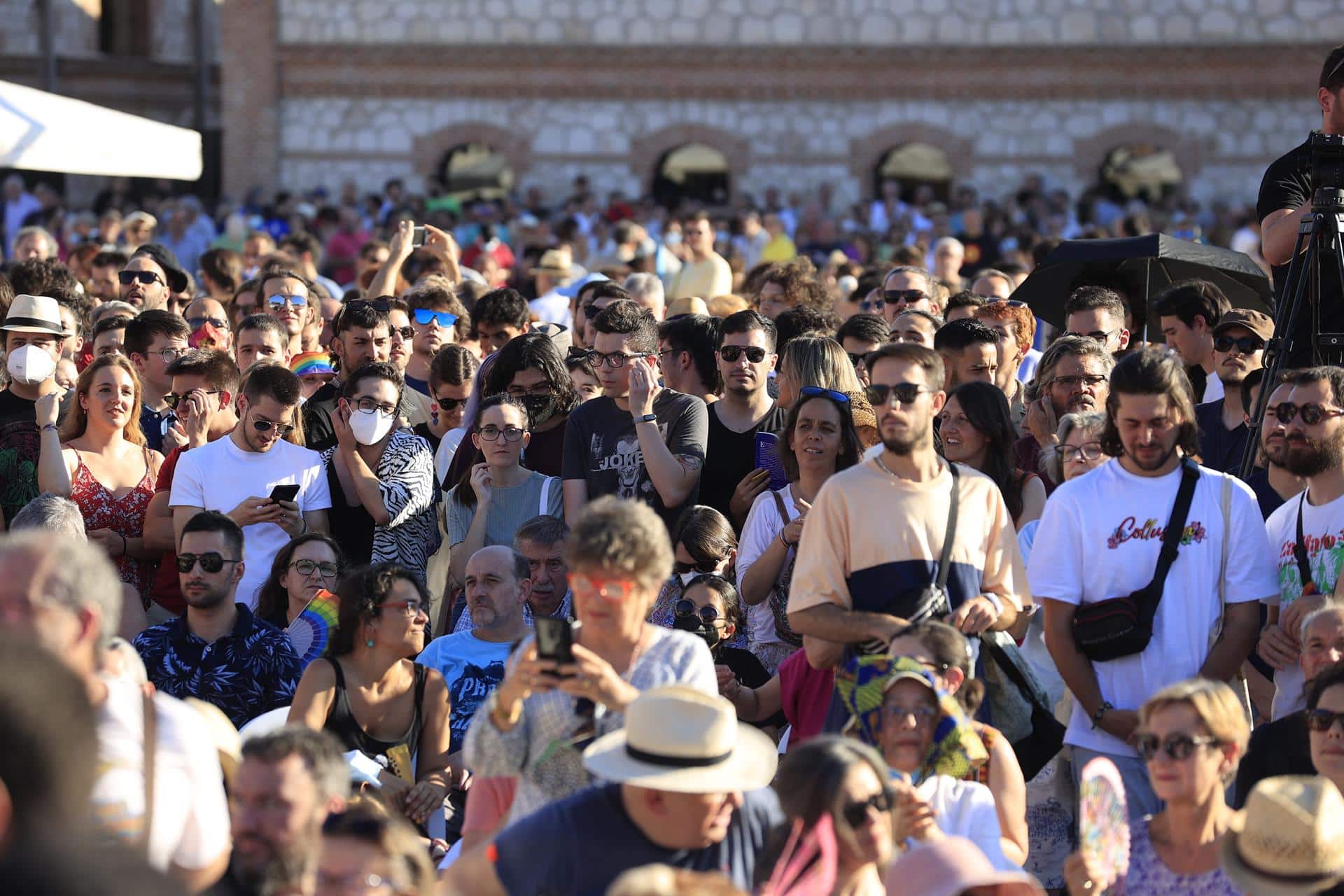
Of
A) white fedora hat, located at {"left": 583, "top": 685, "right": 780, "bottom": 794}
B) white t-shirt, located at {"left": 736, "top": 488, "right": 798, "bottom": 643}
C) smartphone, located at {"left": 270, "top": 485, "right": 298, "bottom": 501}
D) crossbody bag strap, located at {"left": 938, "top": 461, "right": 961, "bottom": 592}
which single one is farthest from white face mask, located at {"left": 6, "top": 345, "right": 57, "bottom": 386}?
white fedora hat, located at {"left": 583, "top": 685, "right": 780, "bottom": 794}

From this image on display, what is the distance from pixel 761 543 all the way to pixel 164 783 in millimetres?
2775

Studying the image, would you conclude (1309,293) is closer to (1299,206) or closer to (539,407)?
(1299,206)

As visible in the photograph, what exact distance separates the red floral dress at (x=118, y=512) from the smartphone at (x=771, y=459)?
8.15 ft

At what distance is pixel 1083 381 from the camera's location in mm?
6992

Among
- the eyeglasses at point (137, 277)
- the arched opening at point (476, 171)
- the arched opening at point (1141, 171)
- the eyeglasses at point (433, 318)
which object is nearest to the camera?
the eyeglasses at point (433, 318)

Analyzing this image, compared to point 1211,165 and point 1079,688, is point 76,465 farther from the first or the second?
point 1211,165

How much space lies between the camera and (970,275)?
669 inches

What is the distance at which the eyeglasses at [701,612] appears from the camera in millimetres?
6383

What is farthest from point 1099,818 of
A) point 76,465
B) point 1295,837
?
point 76,465

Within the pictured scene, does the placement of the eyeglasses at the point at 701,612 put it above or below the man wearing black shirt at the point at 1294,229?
below

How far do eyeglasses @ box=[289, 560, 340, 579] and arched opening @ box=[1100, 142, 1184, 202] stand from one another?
76.1 feet

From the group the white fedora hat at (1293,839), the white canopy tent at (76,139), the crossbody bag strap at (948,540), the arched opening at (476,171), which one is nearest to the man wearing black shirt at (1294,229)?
the crossbody bag strap at (948,540)

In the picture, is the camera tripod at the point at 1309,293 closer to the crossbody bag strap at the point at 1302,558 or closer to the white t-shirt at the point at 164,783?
the crossbody bag strap at the point at 1302,558

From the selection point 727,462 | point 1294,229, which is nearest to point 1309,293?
point 1294,229
